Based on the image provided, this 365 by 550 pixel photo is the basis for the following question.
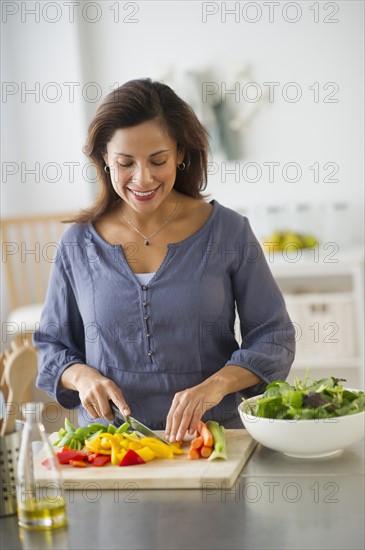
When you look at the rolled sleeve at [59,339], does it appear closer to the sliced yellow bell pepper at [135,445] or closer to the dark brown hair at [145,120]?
the dark brown hair at [145,120]

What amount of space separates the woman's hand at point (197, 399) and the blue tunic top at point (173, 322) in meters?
0.09

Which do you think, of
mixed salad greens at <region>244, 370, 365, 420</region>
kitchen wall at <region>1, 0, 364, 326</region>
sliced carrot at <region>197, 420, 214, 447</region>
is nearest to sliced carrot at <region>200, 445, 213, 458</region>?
sliced carrot at <region>197, 420, 214, 447</region>

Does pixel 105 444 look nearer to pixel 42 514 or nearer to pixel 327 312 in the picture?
pixel 42 514

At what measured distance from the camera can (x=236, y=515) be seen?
142 centimetres

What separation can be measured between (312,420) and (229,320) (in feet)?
1.86

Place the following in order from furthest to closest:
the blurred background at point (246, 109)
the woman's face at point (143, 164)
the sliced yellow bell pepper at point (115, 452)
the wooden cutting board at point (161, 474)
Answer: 1. the blurred background at point (246, 109)
2. the woman's face at point (143, 164)
3. the sliced yellow bell pepper at point (115, 452)
4. the wooden cutting board at point (161, 474)

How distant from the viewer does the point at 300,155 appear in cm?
447

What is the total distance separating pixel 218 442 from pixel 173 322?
1.43ft

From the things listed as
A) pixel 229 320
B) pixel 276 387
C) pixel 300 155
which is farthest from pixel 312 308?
pixel 276 387

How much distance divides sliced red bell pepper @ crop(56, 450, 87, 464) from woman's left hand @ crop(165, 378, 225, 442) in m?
0.18

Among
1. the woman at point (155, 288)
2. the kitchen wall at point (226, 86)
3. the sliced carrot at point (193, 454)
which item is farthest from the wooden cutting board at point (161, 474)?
the kitchen wall at point (226, 86)

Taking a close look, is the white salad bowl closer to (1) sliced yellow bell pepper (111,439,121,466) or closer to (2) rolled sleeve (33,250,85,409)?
(1) sliced yellow bell pepper (111,439,121,466)

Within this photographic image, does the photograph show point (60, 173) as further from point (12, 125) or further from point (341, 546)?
point (341, 546)

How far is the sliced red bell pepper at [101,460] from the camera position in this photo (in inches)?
66.0
